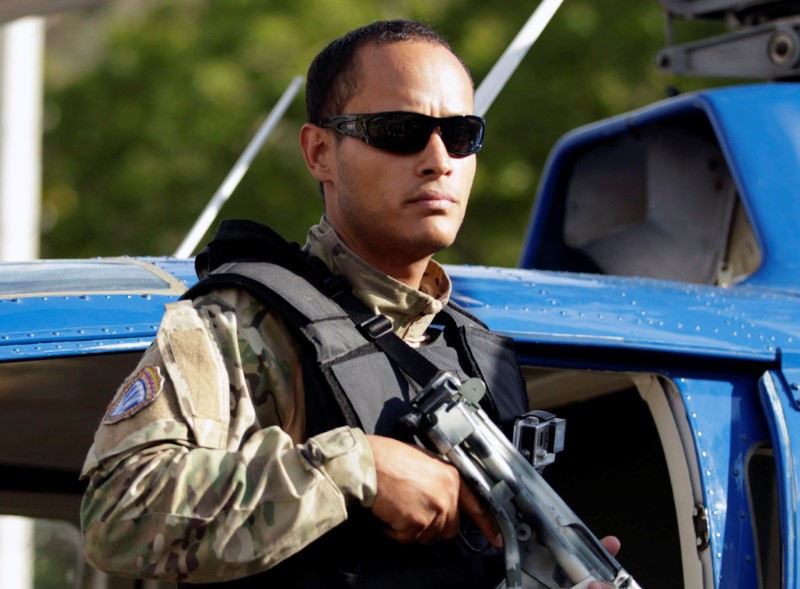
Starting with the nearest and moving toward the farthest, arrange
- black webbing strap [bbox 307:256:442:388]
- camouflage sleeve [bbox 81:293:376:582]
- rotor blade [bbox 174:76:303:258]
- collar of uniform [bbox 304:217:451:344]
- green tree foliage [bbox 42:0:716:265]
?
camouflage sleeve [bbox 81:293:376:582] → black webbing strap [bbox 307:256:442:388] → collar of uniform [bbox 304:217:451:344] → rotor blade [bbox 174:76:303:258] → green tree foliage [bbox 42:0:716:265]

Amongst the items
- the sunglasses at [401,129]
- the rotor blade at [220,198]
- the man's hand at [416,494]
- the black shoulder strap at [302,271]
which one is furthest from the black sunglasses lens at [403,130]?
the rotor blade at [220,198]

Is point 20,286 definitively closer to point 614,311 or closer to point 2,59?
point 614,311

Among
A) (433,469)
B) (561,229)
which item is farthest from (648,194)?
(433,469)

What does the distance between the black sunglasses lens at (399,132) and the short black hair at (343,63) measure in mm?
87

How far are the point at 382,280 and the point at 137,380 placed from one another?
49cm

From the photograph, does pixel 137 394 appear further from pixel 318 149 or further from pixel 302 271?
pixel 318 149

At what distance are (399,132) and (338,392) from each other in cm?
42

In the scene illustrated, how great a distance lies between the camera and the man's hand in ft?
6.20

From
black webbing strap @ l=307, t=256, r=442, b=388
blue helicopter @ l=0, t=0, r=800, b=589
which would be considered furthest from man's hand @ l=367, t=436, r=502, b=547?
blue helicopter @ l=0, t=0, r=800, b=589

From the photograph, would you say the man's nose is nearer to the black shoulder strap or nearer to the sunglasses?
the sunglasses

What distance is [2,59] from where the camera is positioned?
6.35 m

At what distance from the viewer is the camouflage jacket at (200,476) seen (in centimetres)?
180

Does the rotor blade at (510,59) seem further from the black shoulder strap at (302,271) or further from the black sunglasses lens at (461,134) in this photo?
the black shoulder strap at (302,271)

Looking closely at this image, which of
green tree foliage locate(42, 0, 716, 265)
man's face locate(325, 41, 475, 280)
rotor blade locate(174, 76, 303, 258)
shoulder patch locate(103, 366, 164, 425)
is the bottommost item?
shoulder patch locate(103, 366, 164, 425)
